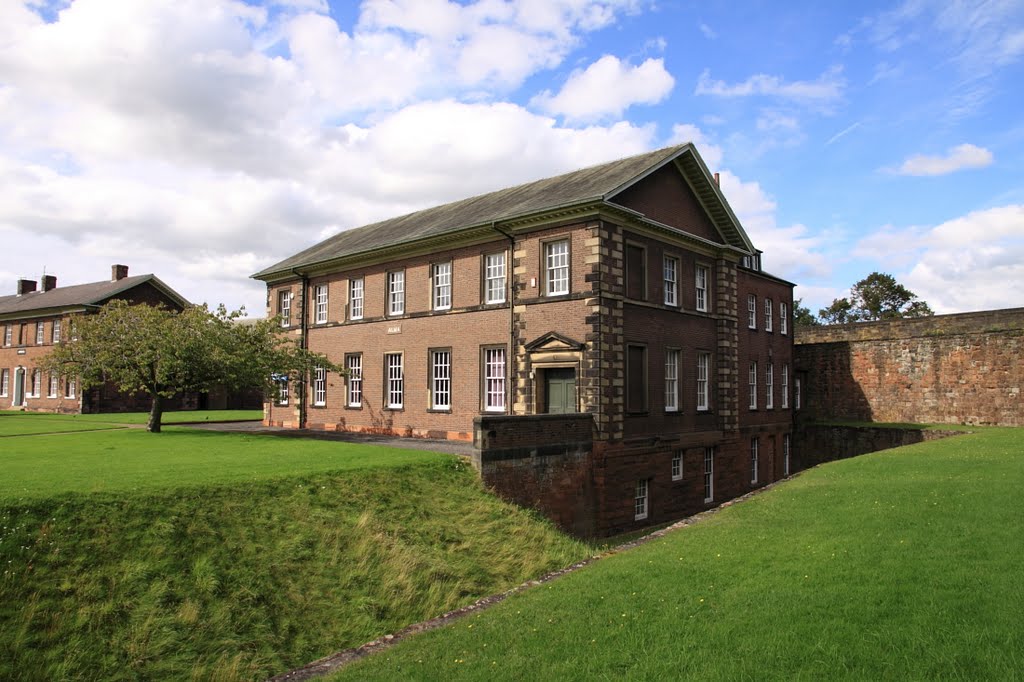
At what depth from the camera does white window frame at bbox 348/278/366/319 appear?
28609mm

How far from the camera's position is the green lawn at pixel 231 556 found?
9.16 meters

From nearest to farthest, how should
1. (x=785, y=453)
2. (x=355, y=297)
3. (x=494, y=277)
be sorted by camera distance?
(x=494, y=277) → (x=355, y=297) → (x=785, y=453)

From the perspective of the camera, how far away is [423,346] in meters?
25.5

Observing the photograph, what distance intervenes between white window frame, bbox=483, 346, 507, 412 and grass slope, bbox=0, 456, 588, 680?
741 centimetres

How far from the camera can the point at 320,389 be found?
100 ft

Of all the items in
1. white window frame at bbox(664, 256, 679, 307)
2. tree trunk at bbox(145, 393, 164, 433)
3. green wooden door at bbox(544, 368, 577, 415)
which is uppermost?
white window frame at bbox(664, 256, 679, 307)

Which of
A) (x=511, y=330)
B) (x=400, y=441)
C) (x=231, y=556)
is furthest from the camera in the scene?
(x=400, y=441)

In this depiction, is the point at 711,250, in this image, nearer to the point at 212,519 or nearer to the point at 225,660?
the point at 212,519

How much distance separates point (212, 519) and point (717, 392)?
18.3m

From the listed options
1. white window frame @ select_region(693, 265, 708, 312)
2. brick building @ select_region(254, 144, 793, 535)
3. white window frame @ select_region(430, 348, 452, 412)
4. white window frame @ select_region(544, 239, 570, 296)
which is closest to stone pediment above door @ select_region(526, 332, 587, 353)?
brick building @ select_region(254, 144, 793, 535)

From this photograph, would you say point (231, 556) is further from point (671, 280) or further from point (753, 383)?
point (753, 383)

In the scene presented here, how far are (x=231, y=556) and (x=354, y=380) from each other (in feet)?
57.5

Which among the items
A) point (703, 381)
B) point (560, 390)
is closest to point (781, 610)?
point (560, 390)

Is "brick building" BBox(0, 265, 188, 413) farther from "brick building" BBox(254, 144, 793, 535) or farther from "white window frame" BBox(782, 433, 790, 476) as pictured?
"white window frame" BBox(782, 433, 790, 476)
